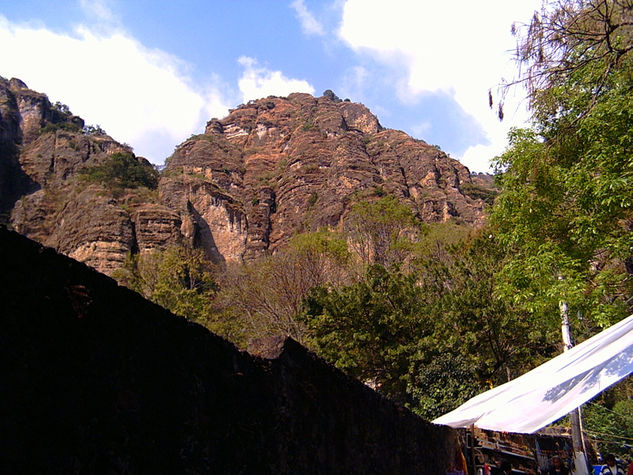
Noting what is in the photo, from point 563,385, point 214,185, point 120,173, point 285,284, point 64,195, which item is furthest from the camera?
point 214,185

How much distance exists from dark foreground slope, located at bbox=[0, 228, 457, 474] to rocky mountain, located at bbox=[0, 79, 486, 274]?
3819cm

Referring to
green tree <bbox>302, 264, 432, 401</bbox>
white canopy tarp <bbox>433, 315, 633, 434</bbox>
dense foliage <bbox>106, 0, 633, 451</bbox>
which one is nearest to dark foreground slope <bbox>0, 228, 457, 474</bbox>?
white canopy tarp <bbox>433, 315, 633, 434</bbox>

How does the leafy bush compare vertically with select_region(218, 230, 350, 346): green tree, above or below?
above

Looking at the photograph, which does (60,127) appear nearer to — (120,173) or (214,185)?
(120,173)

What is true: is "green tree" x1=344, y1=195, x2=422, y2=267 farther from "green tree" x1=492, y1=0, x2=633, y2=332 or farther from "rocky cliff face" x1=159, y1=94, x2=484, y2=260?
"rocky cliff face" x1=159, y1=94, x2=484, y2=260

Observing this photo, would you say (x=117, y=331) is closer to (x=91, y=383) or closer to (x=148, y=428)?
(x=91, y=383)

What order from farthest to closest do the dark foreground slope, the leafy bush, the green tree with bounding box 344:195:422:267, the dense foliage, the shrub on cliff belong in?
the leafy bush
the shrub on cliff
the green tree with bounding box 344:195:422:267
the dense foliage
the dark foreground slope

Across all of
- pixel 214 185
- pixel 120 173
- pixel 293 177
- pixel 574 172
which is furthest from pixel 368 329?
pixel 293 177

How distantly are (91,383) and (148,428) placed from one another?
1.03 ft

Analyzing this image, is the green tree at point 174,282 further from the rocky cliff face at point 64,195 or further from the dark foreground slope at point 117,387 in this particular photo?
the dark foreground slope at point 117,387

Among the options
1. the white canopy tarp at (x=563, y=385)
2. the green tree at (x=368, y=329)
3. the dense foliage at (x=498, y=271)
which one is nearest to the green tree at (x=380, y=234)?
the dense foliage at (x=498, y=271)

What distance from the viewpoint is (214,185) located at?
57.6 metres

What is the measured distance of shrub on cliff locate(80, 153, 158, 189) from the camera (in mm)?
48875

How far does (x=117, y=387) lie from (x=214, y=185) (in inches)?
2272
